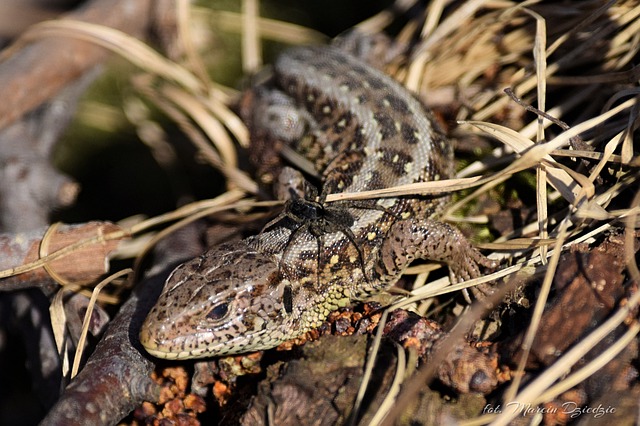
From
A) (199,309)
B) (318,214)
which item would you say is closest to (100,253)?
(199,309)

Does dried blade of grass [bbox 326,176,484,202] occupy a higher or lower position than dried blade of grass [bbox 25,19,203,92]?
lower

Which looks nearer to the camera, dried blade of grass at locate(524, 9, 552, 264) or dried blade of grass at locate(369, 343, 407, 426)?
dried blade of grass at locate(369, 343, 407, 426)

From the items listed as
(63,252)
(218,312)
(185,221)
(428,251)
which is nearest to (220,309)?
(218,312)

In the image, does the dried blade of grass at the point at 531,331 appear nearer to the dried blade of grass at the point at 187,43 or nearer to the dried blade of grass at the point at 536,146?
the dried blade of grass at the point at 536,146

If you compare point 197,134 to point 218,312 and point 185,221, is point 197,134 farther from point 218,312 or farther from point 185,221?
point 218,312

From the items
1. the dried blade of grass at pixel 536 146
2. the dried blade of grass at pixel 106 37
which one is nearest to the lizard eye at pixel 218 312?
the dried blade of grass at pixel 536 146

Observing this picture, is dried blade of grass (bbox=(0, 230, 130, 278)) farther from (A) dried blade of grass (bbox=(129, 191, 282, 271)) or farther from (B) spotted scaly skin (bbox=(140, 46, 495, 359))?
(B) spotted scaly skin (bbox=(140, 46, 495, 359))

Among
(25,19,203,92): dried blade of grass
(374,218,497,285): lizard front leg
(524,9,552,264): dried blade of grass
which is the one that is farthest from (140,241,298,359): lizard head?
(25,19,203,92): dried blade of grass
